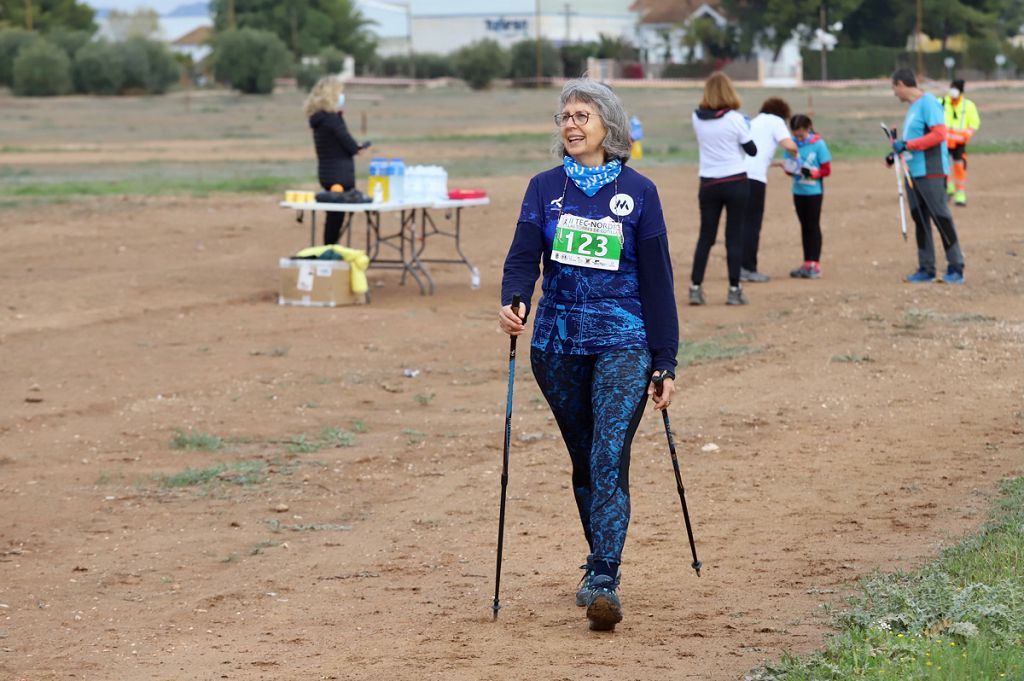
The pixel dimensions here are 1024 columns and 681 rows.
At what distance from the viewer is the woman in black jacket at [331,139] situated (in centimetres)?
1570

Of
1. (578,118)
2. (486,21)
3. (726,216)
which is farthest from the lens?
(486,21)

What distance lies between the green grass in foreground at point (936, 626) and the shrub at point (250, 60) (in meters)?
70.6

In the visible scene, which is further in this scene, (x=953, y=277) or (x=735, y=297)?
(x=953, y=277)

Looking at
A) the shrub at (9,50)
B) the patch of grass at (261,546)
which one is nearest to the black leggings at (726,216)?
the patch of grass at (261,546)

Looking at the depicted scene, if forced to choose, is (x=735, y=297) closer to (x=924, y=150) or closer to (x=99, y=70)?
(x=924, y=150)

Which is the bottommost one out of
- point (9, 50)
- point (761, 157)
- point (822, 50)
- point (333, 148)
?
point (761, 157)

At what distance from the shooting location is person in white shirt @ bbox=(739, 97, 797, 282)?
1529 cm

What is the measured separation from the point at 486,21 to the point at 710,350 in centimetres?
9790

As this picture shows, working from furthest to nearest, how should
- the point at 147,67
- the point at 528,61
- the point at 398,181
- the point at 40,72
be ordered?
the point at 528,61 < the point at 147,67 < the point at 40,72 < the point at 398,181

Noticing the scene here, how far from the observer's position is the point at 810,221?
16.2 meters

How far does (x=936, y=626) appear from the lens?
5.56 metres

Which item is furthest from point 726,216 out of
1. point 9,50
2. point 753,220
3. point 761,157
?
point 9,50

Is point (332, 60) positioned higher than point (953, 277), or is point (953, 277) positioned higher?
point (332, 60)

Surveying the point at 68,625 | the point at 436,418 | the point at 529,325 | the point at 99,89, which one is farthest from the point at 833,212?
the point at 99,89
